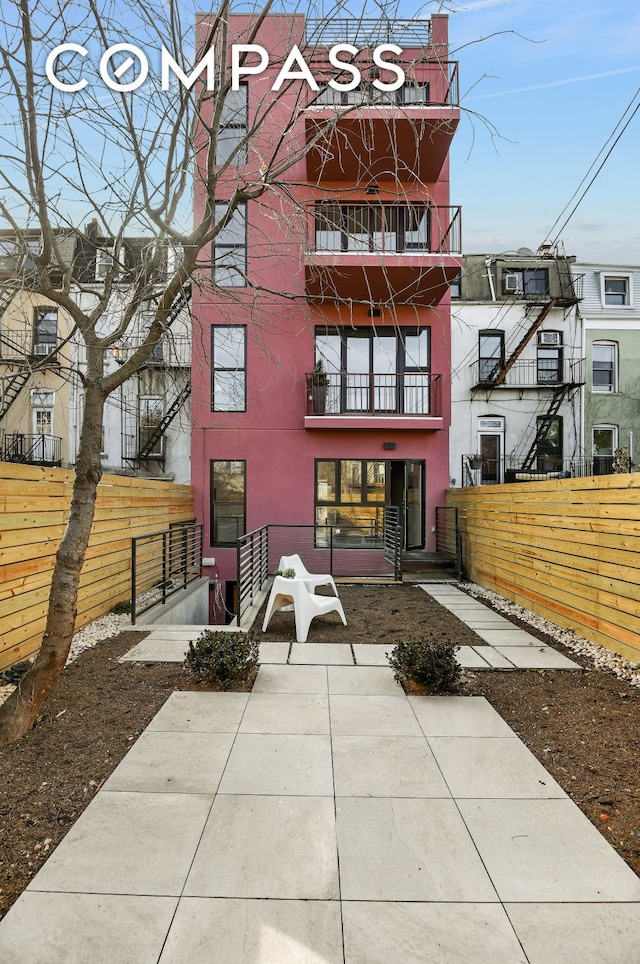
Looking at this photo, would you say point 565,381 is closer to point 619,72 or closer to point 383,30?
point 619,72

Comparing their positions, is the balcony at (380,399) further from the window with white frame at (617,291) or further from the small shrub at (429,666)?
the window with white frame at (617,291)

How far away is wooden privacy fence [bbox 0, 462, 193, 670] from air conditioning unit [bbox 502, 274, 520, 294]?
45.6 feet

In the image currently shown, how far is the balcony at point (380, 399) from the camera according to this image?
1134cm

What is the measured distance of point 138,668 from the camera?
14.6 feet

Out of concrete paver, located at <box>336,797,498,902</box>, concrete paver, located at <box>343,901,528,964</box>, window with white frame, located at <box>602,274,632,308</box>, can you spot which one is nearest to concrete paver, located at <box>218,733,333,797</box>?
concrete paver, located at <box>336,797,498,902</box>

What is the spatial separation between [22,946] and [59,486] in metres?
3.99

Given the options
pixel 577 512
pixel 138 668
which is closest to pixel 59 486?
pixel 138 668

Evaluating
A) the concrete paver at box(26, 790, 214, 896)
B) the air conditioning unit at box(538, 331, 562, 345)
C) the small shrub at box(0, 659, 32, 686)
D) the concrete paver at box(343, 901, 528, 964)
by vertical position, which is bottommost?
the concrete paver at box(343, 901, 528, 964)

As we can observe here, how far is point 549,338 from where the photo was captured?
15898mm

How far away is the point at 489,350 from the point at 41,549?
47.1 ft

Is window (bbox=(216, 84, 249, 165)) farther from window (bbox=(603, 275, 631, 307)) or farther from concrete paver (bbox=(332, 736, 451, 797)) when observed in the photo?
window (bbox=(603, 275, 631, 307))

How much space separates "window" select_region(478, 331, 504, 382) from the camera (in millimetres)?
15570

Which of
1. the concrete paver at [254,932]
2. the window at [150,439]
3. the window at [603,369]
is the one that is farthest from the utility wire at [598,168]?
the window at [150,439]

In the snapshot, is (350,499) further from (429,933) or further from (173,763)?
(429,933)
